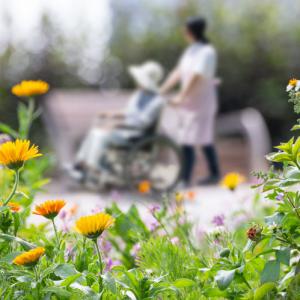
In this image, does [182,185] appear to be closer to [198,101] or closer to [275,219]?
[198,101]

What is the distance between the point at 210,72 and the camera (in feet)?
21.6

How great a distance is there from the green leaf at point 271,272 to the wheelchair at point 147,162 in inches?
188

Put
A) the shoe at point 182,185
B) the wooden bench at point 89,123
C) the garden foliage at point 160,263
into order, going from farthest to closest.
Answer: the wooden bench at point 89,123 → the shoe at point 182,185 → the garden foliage at point 160,263

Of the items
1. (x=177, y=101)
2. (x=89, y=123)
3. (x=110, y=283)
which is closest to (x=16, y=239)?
(x=110, y=283)

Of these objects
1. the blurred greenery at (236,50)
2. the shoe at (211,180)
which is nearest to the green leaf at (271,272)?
the shoe at (211,180)

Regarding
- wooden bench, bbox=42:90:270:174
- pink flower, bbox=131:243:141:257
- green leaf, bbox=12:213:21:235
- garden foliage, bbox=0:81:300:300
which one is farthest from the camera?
wooden bench, bbox=42:90:270:174

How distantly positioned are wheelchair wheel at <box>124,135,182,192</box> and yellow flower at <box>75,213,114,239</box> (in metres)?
4.91

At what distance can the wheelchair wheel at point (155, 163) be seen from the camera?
667 centimetres

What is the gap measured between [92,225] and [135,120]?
504cm

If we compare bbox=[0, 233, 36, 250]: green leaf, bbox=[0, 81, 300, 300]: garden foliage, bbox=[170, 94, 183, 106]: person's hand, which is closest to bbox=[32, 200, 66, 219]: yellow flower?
bbox=[0, 81, 300, 300]: garden foliage

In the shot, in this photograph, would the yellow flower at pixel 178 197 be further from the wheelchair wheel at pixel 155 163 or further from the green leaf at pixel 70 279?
the wheelchair wheel at pixel 155 163

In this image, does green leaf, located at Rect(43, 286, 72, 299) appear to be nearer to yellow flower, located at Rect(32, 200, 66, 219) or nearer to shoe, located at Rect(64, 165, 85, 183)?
yellow flower, located at Rect(32, 200, 66, 219)

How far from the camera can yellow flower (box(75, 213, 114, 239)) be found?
5.40 ft

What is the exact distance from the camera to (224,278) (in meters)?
1.77
